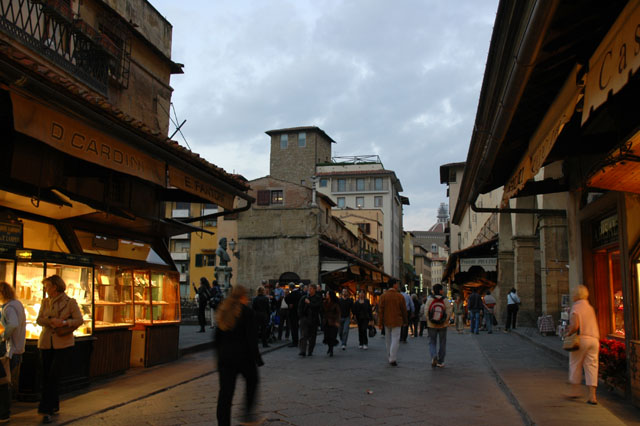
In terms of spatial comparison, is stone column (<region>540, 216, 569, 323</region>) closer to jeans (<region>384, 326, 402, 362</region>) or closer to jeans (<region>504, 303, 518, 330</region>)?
jeans (<region>504, 303, 518, 330</region>)

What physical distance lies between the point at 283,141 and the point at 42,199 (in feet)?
203

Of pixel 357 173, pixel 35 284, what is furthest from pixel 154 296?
pixel 357 173

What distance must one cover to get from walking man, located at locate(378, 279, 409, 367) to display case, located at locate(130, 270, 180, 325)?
4.17 meters

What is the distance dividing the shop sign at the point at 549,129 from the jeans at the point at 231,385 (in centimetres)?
399

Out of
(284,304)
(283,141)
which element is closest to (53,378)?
(284,304)

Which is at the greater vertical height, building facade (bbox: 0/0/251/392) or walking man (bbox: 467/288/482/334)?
building facade (bbox: 0/0/251/392)

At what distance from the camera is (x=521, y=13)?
18.9 ft

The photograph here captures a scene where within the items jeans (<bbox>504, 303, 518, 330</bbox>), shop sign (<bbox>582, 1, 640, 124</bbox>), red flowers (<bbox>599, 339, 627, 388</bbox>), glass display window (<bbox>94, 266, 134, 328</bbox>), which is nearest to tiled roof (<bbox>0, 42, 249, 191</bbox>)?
glass display window (<bbox>94, 266, 134, 328</bbox>)

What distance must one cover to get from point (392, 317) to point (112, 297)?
528 cm

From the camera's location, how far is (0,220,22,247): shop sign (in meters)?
8.08

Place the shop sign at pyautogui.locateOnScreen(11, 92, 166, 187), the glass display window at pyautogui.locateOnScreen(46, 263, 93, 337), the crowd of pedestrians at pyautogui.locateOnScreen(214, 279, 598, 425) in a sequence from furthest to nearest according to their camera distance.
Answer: the glass display window at pyautogui.locateOnScreen(46, 263, 93, 337) < the shop sign at pyautogui.locateOnScreen(11, 92, 166, 187) < the crowd of pedestrians at pyautogui.locateOnScreen(214, 279, 598, 425)

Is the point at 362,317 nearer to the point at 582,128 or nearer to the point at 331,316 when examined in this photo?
the point at 331,316

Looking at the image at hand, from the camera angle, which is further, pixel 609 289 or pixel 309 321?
pixel 309 321

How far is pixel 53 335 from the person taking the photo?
23.1ft
